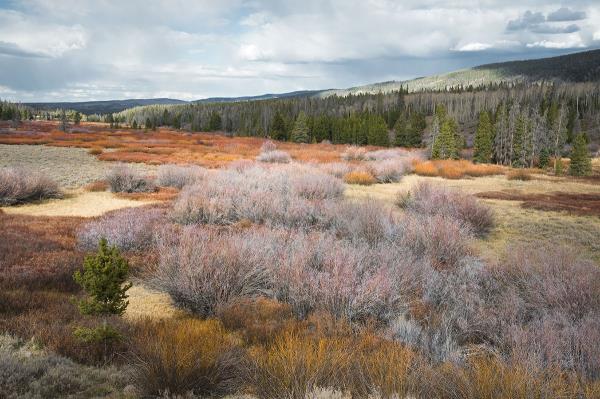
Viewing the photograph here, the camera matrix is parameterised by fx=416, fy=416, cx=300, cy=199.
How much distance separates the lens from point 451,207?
41.7ft

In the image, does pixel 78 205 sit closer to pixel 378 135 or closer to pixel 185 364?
pixel 185 364

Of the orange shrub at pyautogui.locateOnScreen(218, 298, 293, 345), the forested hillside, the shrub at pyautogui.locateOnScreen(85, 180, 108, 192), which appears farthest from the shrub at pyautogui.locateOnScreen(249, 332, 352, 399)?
the forested hillside

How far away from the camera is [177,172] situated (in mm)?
19062

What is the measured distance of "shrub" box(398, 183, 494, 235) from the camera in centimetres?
1213

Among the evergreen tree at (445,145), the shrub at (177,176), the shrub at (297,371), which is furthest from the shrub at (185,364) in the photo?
the evergreen tree at (445,145)

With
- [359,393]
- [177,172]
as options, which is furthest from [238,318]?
[177,172]

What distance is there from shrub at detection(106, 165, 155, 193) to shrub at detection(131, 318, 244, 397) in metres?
14.1

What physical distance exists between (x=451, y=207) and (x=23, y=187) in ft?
46.5

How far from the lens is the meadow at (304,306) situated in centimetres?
350

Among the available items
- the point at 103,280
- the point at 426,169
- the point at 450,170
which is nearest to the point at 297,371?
the point at 103,280

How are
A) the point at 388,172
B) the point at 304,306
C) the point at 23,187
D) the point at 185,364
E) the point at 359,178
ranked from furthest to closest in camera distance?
1. the point at 388,172
2. the point at 359,178
3. the point at 23,187
4. the point at 304,306
5. the point at 185,364

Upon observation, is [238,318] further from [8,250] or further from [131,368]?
[8,250]

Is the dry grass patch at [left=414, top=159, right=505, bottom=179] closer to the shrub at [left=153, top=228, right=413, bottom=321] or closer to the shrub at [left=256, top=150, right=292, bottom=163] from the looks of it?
the shrub at [left=256, top=150, right=292, bottom=163]

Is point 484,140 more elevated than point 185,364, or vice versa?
A: point 484,140
